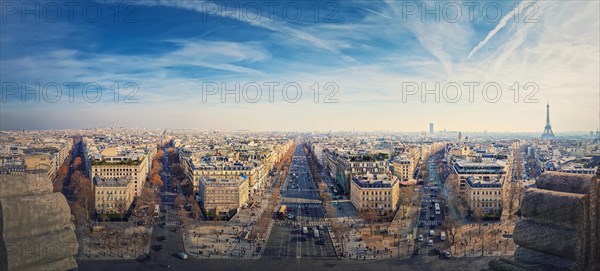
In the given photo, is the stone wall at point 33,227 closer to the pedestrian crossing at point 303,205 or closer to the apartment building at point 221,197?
the apartment building at point 221,197

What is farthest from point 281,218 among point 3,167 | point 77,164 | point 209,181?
point 77,164

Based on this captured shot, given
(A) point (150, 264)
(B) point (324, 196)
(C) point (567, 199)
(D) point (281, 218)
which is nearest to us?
(C) point (567, 199)

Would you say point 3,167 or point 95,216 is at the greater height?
point 3,167

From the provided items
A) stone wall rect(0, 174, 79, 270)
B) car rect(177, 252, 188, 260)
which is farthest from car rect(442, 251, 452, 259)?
stone wall rect(0, 174, 79, 270)

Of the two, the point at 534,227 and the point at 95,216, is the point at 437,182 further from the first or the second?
the point at 534,227

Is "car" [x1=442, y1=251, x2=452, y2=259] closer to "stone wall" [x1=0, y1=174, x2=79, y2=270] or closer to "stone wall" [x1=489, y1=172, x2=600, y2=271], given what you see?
"stone wall" [x1=489, y1=172, x2=600, y2=271]

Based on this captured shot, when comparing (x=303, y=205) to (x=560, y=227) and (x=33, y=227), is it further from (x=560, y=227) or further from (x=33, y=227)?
(x=33, y=227)
